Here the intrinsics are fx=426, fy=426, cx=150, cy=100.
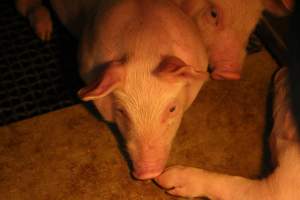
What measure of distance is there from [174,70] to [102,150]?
2.14ft

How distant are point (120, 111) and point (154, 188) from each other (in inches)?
15.8

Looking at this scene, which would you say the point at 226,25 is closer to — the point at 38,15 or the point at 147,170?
the point at 147,170

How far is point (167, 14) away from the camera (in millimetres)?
1661

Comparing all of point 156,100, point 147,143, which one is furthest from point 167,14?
point 147,143

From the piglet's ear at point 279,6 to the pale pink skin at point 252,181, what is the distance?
49cm

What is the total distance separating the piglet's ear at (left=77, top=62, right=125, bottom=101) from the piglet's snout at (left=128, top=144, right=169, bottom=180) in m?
0.27

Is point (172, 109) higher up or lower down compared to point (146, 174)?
higher up

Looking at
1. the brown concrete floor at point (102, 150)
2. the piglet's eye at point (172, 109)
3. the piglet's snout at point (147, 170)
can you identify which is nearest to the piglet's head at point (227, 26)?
the brown concrete floor at point (102, 150)

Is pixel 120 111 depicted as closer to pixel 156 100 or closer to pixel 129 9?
pixel 156 100

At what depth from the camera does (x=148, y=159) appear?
1589mm

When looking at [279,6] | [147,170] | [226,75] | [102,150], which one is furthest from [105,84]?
[279,6]

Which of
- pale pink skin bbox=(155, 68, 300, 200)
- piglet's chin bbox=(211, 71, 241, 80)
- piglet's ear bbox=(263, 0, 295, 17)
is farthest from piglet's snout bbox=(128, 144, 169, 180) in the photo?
piglet's ear bbox=(263, 0, 295, 17)

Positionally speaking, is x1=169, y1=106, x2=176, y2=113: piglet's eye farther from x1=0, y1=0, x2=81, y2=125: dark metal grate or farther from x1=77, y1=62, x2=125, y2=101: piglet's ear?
x1=0, y1=0, x2=81, y2=125: dark metal grate

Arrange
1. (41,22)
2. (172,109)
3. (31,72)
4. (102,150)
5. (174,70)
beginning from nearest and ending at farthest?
(174,70) < (172,109) < (102,150) < (31,72) < (41,22)
